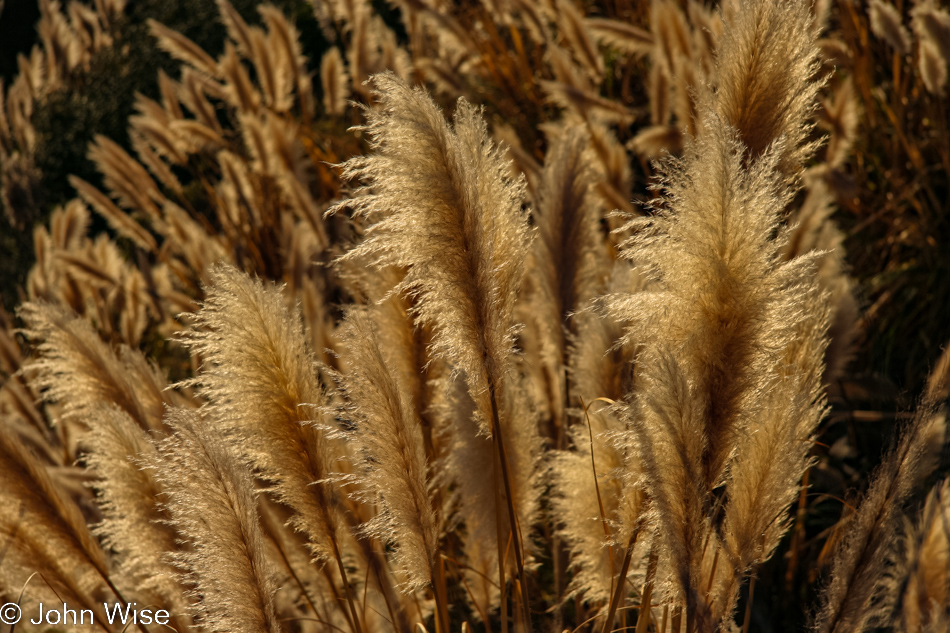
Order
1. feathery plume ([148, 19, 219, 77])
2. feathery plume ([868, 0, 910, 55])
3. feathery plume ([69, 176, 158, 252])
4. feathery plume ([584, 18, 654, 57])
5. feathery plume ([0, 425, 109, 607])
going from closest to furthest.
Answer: feathery plume ([0, 425, 109, 607]) < feathery plume ([868, 0, 910, 55]) < feathery plume ([584, 18, 654, 57]) < feathery plume ([69, 176, 158, 252]) < feathery plume ([148, 19, 219, 77])

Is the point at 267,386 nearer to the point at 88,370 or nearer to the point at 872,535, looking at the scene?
the point at 88,370

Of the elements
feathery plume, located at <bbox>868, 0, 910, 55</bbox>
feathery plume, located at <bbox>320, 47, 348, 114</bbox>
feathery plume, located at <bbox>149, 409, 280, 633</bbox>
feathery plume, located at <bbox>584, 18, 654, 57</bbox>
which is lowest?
feathery plume, located at <bbox>149, 409, 280, 633</bbox>

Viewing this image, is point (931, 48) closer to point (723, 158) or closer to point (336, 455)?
point (723, 158)

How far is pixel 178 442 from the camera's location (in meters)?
1.46

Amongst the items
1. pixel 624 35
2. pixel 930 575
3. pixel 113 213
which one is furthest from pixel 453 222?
pixel 113 213

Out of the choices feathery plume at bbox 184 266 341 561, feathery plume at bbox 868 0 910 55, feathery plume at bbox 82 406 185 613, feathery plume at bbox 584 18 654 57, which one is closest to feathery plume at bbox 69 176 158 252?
feathery plume at bbox 584 18 654 57

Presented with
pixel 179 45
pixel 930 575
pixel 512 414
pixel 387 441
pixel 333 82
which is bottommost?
pixel 930 575

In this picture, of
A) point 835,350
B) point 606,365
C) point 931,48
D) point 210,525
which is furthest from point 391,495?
point 931,48

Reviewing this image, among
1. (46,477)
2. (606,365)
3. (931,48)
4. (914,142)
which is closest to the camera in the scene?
(46,477)

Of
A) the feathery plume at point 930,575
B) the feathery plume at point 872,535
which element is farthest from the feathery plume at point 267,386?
the feathery plume at point 930,575

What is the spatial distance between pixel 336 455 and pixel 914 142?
382cm

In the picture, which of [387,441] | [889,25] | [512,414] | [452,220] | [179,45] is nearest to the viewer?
[452,220]

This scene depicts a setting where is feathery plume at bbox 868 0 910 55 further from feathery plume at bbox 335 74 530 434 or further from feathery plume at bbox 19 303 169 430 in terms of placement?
feathery plume at bbox 19 303 169 430

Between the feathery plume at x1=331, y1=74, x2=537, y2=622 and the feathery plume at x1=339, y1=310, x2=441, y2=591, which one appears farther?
the feathery plume at x1=339, y1=310, x2=441, y2=591
